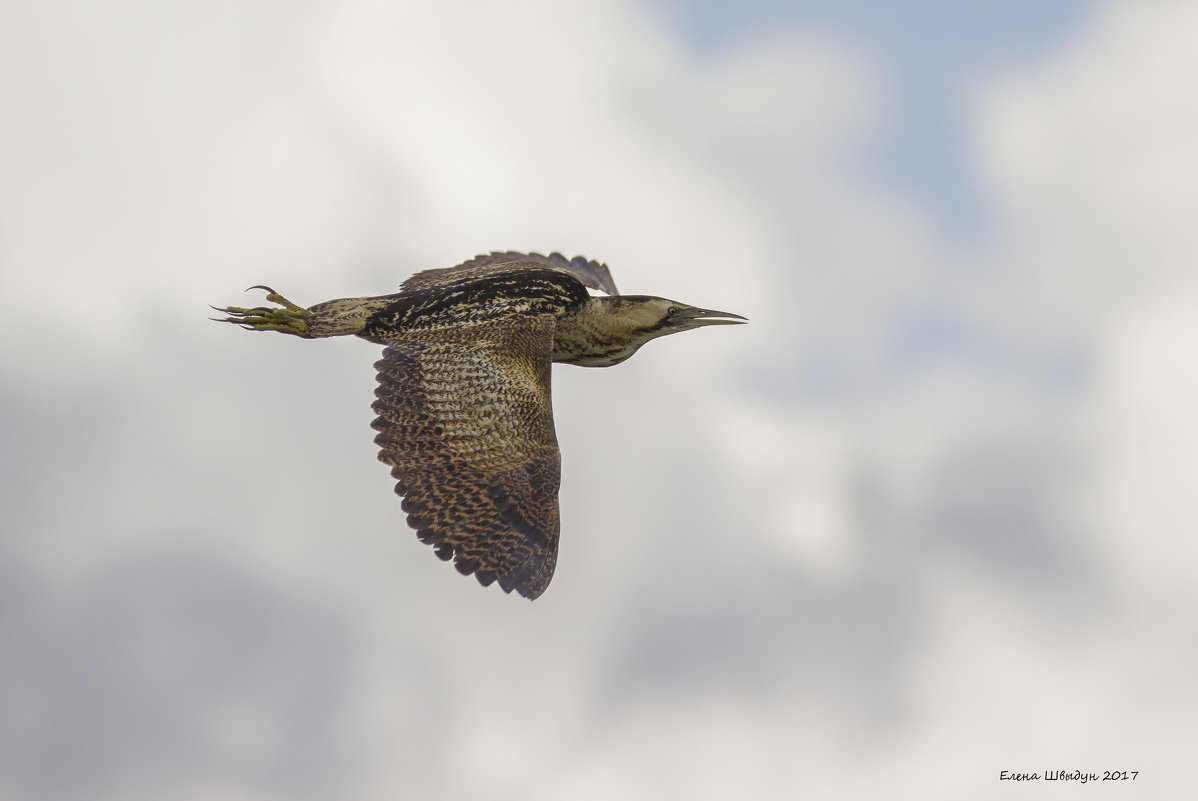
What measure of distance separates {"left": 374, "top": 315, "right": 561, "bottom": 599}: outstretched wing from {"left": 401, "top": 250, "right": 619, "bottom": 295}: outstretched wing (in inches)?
182

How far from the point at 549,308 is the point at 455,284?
1.45m

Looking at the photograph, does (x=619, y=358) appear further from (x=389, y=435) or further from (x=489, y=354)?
(x=389, y=435)

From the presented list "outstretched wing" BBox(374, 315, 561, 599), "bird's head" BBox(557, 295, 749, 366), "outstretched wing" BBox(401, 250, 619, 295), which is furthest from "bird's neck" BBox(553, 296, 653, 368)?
"outstretched wing" BBox(374, 315, 561, 599)

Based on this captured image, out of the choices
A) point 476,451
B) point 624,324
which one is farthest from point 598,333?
point 476,451

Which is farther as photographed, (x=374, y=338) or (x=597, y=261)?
(x=597, y=261)

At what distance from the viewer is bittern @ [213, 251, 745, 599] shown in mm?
19984

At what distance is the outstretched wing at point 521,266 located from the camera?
89.0 feet

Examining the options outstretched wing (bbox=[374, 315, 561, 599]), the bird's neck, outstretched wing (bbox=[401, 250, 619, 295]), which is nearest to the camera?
outstretched wing (bbox=[374, 315, 561, 599])

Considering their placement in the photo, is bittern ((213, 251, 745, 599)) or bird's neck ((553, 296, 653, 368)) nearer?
bittern ((213, 251, 745, 599))

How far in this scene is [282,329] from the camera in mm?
Answer: 24031

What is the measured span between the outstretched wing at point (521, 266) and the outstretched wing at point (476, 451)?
182 inches

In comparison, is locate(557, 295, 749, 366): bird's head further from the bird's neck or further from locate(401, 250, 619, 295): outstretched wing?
locate(401, 250, 619, 295): outstretched wing

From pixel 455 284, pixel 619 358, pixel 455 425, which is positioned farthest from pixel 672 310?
pixel 455 425

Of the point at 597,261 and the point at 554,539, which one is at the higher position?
the point at 597,261
